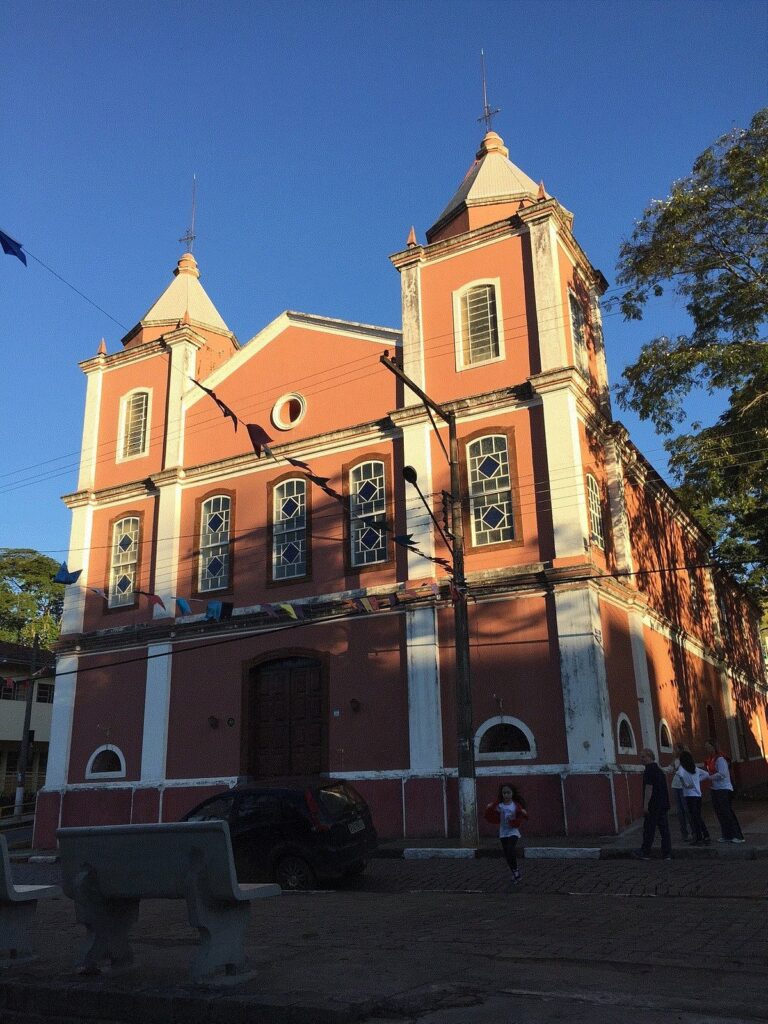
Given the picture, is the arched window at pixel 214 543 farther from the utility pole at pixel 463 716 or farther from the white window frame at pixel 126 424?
the utility pole at pixel 463 716

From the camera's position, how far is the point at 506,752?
53.8ft

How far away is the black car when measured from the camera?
11672 mm

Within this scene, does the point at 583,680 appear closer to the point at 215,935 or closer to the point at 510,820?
the point at 510,820

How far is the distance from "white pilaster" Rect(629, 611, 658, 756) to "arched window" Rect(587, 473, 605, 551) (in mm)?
2047

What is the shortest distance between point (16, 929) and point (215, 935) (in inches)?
82.6

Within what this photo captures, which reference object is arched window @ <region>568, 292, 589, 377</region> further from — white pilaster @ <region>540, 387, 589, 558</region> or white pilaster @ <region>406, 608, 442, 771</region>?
white pilaster @ <region>406, 608, 442, 771</region>

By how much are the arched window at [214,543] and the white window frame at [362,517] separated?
138 inches

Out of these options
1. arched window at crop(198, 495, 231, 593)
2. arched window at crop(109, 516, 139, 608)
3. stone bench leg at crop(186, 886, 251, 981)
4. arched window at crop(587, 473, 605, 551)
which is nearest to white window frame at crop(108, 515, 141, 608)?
arched window at crop(109, 516, 139, 608)

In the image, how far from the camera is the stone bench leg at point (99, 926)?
20.9 feet

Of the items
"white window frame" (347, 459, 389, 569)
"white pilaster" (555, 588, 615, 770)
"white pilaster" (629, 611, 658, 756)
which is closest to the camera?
"white pilaster" (555, 588, 615, 770)

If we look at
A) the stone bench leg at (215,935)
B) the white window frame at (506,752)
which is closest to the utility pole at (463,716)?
the white window frame at (506,752)

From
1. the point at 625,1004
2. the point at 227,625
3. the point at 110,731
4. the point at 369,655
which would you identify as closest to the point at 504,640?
the point at 369,655

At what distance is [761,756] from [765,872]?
25.5m

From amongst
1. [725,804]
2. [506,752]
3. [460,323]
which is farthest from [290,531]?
[725,804]
